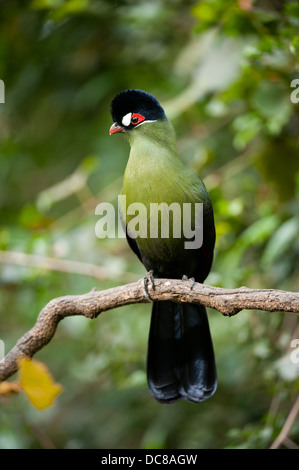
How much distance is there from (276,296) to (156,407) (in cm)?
281

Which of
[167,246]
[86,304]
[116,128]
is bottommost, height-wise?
[86,304]

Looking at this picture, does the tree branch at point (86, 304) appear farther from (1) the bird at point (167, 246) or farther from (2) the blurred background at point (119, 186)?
(2) the blurred background at point (119, 186)

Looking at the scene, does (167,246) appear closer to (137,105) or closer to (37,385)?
(137,105)

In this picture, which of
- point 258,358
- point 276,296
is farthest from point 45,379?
point 258,358

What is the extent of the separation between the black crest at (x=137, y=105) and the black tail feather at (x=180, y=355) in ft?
3.50

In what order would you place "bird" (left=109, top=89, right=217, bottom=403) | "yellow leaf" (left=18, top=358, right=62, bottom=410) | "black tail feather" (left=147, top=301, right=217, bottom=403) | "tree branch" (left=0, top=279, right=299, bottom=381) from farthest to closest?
"black tail feather" (left=147, top=301, right=217, bottom=403) → "bird" (left=109, top=89, right=217, bottom=403) → "tree branch" (left=0, top=279, right=299, bottom=381) → "yellow leaf" (left=18, top=358, right=62, bottom=410)

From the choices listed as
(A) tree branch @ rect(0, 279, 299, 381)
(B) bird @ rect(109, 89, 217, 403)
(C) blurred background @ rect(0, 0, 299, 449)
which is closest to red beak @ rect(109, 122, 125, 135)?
(B) bird @ rect(109, 89, 217, 403)

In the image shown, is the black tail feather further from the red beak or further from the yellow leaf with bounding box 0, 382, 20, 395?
the red beak

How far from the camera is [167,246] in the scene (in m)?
3.00

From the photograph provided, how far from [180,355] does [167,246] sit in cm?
65

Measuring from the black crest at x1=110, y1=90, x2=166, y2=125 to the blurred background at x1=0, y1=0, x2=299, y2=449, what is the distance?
61 cm

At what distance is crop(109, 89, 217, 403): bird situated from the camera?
2.93 metres

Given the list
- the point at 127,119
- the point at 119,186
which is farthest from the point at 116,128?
the point at 119,186

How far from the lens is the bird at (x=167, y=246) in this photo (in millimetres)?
2928
